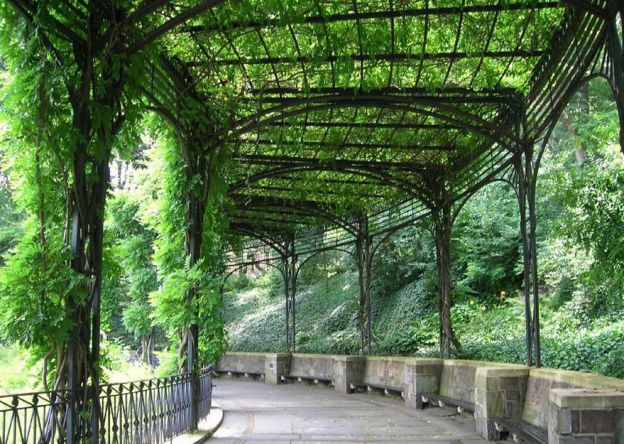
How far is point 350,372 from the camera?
16.3m

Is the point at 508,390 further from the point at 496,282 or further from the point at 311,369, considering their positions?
the point at 496,282

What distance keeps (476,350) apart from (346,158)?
458 centimetres

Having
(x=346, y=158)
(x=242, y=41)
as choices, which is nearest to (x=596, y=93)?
(x=346, y=158)

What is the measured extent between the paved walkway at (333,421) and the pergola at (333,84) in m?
1.54

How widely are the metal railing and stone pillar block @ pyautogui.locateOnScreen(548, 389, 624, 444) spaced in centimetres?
377

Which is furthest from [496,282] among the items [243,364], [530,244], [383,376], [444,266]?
[530,244]

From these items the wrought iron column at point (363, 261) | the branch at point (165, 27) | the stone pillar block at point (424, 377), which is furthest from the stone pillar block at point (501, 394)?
the wrought iron column at point (363, 261)

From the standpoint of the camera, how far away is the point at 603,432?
5418mm

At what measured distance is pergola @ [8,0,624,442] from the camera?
527 centimetres

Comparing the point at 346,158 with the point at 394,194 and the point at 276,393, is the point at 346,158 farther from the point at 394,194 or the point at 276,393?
the point at 276,393

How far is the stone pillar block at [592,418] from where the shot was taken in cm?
539

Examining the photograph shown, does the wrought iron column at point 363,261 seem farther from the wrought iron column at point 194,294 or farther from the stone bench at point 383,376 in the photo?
the wrought iron column at point 194,294

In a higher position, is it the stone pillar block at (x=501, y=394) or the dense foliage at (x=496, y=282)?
the dense foliage at (x=496, y=282)

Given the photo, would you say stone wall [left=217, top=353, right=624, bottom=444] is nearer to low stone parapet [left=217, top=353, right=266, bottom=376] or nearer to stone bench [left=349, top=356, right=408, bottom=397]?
stone bench [left=349, top=356, right=408, bottom=397]
